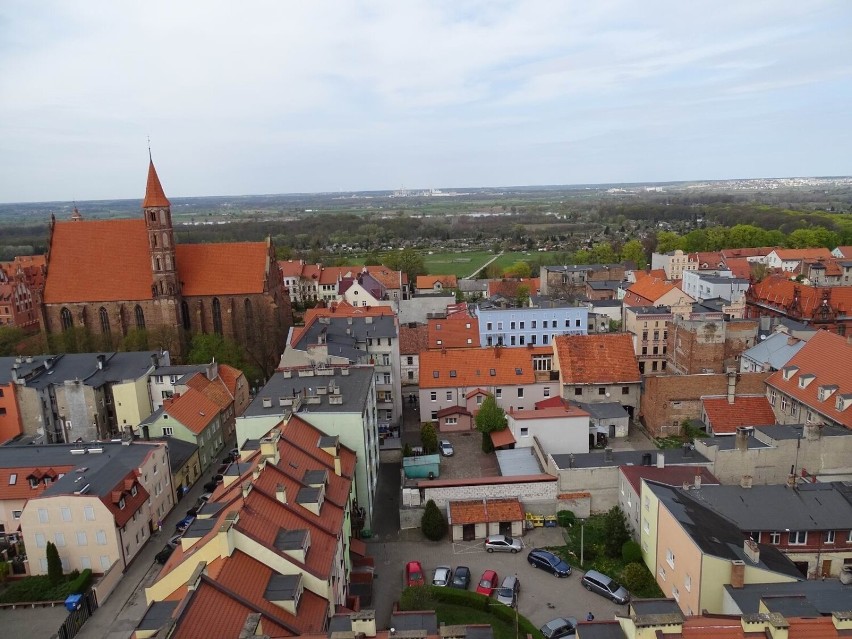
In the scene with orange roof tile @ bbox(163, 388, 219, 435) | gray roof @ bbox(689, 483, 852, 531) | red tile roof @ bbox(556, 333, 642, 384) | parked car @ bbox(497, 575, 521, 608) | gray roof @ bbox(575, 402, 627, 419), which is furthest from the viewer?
red tile roof @ bbox(556, 333, 642, 384)

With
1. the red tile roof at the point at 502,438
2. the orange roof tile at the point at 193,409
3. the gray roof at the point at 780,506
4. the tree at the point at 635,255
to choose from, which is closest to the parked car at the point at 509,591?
the gray roof at the point at 780,506

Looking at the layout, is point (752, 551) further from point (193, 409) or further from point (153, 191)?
point (153, 191)

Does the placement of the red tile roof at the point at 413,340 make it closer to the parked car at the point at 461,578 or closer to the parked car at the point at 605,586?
the parked car at the point at 461,578

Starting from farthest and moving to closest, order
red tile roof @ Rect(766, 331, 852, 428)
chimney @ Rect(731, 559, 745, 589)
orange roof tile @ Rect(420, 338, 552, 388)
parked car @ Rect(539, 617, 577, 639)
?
orange roof tile @ Rect(420, 338, 552, 388) < red tile roof @ Rect(766, 331, 852, 428) < parked car @ Rect(539, 617, 577, 639) < chimney @ Rect(731, 559, 745, 589)

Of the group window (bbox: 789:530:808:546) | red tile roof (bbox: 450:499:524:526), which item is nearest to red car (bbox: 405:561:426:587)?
red tile roof (bbox: 450:499:524:526)

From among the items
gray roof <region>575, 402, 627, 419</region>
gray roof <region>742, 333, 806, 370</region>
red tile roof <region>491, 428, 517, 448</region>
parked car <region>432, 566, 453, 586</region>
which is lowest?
parked car <region>432, 566, 453, 586</region>

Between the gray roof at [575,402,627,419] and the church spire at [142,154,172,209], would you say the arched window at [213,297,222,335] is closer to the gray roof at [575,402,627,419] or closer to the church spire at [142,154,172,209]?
the church spire at [142,154,172,209]

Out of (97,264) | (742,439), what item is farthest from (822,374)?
(97,264)
